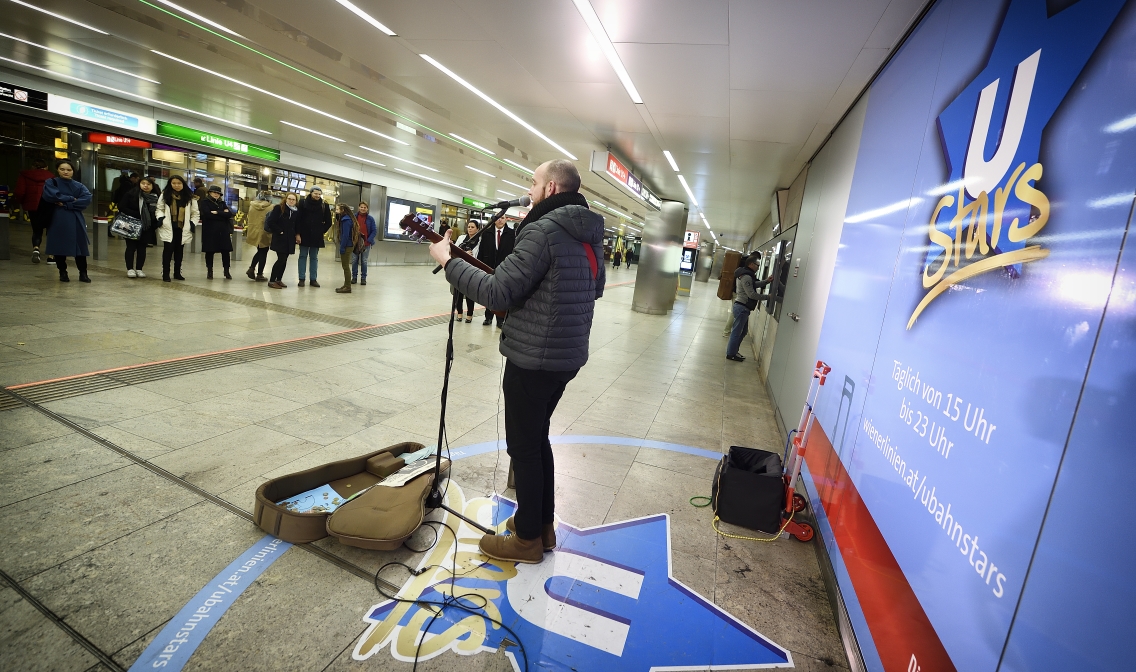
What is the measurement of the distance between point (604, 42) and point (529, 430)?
395cm

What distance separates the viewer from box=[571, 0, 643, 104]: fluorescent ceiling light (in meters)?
4.01

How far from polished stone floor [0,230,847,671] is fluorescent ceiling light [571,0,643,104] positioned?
3462 mm

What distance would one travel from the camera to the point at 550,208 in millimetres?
2238

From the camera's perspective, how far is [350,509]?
246cm

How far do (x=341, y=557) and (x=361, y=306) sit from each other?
23.7 ft

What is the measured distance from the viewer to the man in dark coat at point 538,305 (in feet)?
6.89

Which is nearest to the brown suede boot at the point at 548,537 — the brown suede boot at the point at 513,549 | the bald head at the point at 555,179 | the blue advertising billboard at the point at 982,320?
the brown suede boot at the point at 513,549

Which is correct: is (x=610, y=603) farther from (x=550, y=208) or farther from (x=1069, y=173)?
(x=1069, y=173)

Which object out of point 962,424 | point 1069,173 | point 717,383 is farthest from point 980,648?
point 717,383

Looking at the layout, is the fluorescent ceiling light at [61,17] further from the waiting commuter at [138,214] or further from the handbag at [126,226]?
the handbag at [126,226]

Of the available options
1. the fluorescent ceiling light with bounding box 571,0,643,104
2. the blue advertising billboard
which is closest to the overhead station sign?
the fluorescent ceiling light with bounding box 571,0,643,104

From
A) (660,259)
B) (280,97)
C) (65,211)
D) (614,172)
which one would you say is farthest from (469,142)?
(65,211)

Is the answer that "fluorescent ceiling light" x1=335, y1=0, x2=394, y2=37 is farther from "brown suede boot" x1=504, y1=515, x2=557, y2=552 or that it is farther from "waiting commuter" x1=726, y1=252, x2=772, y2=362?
"waiting commuter" x1=726, y1=252, x2=772, y2=362

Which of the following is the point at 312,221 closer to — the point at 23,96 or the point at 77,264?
the point at 77,264
